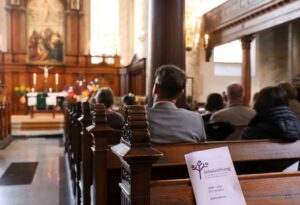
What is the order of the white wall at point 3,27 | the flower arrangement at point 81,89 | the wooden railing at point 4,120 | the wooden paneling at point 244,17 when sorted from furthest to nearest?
the white wall at point 3,27 → the flower arrangement at point 81,89 → the wooden railing at point 4,120 → the wooden paneling at point 244,17

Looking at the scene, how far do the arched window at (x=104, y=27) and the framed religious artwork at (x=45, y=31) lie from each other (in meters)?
1.31

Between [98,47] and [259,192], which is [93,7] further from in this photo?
[259,192]

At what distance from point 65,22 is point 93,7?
1.40 metres

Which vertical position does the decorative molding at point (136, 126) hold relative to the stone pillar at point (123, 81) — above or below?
below

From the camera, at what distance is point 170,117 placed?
2303mm

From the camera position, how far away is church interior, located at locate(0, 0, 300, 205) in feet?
4.79

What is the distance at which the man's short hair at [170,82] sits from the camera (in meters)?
2.44

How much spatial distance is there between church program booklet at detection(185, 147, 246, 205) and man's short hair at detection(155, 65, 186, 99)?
1.08m

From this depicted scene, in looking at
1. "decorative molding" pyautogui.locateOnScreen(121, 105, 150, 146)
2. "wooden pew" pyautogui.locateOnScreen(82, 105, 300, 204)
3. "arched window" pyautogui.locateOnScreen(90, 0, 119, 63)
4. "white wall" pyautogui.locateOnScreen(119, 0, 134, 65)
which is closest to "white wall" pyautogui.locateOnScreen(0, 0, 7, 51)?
"arched window" pyautogui.locateOnScreen(90, 0, 119, 63)

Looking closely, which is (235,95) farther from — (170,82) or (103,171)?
(103,171)

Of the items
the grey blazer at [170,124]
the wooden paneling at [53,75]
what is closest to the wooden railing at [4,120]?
the wooden paneling at [53,75]

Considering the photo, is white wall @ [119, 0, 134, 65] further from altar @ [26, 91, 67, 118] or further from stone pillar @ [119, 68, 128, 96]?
altar @ [26, 91, 67, 118]

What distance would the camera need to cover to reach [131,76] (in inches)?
566

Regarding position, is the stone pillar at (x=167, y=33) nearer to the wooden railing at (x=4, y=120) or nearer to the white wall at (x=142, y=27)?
the wooden railing at (x=4, y=120)
